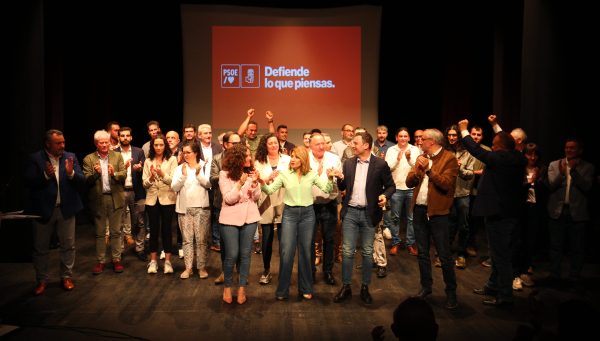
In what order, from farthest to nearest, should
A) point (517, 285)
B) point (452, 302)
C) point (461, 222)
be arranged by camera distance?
1. point (461, 222)
2. point (517, 285)
3. point (452, 302)

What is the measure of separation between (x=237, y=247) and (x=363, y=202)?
1.25 metres

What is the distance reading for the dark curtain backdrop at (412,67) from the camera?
6648mm

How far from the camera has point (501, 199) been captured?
5.02 metres

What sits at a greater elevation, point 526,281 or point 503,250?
point 503,250

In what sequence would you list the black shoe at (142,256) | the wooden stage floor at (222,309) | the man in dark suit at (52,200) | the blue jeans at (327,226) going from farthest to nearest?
the black shoe at (142,256), the blue jeans at (327,226), the man in dark suit at (52,200), the wooden stage floor at (222,309)

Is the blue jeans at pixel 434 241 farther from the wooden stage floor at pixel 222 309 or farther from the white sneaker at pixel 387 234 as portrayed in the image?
the white sneaker at pixel 387 234

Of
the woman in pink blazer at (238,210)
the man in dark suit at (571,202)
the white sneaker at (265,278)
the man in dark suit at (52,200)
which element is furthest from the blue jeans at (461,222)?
the man in dark suit at (52,200)

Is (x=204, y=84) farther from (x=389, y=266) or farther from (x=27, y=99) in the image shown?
(x=389, y=266)

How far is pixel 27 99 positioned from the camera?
21.5 ft

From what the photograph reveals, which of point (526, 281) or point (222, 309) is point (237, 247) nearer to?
point (222, 309)

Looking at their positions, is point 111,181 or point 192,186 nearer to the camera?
point 192,186

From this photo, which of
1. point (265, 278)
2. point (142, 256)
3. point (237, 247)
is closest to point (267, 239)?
point (265, 278)

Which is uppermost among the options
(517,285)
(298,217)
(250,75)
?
(250,75)

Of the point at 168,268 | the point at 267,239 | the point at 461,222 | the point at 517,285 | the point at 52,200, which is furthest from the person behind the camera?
the point at 461,222
